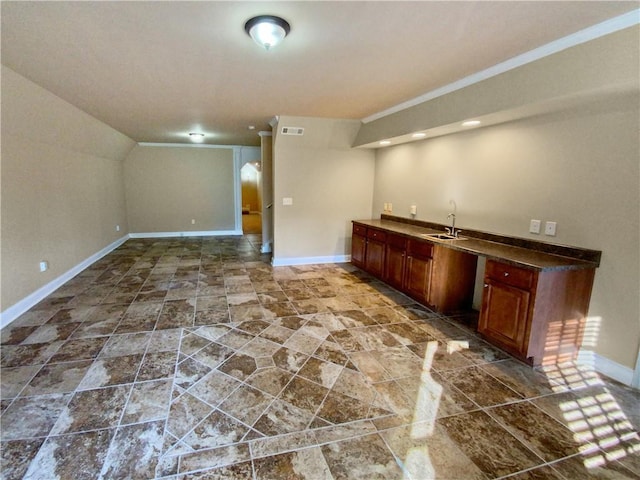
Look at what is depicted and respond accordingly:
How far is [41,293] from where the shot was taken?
12.9ft

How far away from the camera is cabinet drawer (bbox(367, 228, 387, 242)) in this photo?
4.62 metres

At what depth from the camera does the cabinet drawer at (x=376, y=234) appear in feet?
15.2

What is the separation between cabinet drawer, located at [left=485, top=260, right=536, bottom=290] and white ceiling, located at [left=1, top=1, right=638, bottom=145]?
1713 mm

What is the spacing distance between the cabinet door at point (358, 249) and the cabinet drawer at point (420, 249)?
1.24 metres

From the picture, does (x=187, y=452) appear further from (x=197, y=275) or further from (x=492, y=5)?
(x=197, y=275)

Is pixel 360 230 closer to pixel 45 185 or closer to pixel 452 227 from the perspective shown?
pixel 452 227

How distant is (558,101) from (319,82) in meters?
2.08

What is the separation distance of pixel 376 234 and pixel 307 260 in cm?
163

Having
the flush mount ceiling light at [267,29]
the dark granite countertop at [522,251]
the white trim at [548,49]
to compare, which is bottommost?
the dark granite countertop at [522,251]

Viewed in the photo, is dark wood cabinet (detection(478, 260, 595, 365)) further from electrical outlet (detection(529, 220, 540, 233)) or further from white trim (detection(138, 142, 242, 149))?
white trim (detection(138, 142, 242, 149))

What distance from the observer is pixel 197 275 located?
200 inches

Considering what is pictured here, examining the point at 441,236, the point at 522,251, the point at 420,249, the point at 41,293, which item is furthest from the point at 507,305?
the point at 41,293

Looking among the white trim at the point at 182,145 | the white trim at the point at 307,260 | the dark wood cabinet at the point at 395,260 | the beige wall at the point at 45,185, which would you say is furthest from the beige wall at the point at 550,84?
the white trim at the point at 182,145

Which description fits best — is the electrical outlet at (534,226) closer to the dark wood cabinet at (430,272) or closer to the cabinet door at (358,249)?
the dark wood cabinet at (430,272)
